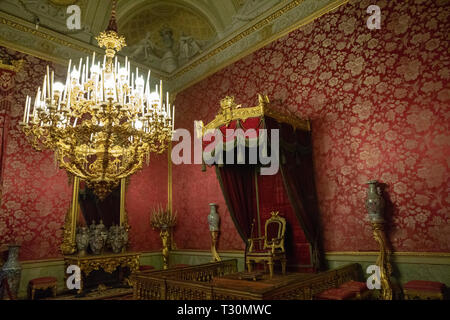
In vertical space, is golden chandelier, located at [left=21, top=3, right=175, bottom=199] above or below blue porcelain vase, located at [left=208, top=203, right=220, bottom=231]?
above

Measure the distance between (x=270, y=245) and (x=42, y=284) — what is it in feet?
12.3

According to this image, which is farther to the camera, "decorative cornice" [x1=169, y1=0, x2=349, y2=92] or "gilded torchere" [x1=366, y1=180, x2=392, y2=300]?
"decorative cornice" [x1=169, y1=0, x2=349, y2=92]

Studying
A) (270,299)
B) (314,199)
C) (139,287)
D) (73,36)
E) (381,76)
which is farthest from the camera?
(73,36)

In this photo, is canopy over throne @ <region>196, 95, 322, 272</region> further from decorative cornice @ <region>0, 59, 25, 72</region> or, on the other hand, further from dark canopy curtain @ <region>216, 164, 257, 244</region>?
decorative cornice @ <region>0, 59, 25, 72</region>

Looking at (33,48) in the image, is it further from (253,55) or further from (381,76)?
(381,76)

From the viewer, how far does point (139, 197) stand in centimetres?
727

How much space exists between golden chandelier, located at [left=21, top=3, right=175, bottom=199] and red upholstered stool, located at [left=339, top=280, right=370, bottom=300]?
2889 millimetres

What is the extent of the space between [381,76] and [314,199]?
6.61 feet

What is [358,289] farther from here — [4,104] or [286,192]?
[4,104]

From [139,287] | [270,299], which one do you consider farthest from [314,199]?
[139,287]

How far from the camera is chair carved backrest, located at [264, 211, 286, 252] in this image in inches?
192

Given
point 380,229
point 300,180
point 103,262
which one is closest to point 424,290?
point 380,229

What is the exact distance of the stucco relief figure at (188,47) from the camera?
781 cm

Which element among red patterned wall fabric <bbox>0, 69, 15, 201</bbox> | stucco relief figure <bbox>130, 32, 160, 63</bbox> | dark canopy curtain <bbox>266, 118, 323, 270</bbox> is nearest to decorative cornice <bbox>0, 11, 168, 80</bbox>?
red patterned wall fabric <bbox>0, 69, 15, 201</bbox>
